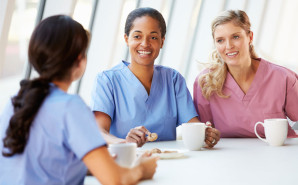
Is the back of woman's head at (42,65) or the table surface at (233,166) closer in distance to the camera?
the back of woman's head at (42,65)

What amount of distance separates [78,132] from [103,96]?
0.95 m

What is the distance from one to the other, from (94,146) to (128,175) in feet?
0.34

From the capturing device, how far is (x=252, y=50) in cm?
217

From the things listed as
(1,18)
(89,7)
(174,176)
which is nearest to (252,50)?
(174,176)

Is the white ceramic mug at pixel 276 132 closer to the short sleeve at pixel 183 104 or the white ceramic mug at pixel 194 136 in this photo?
the white ceramic mug at pixel 194 136

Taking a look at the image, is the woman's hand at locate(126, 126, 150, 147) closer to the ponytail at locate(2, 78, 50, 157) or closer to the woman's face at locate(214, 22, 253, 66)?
the ponytail at locate(2, 78, 50, 157)

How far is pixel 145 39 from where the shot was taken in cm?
187

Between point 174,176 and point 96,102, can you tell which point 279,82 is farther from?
point 174,176

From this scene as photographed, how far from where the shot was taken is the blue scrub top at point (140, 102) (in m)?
1.84

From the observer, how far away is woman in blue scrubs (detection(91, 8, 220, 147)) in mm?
1846

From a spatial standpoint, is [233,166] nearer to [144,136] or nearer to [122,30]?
[144,136]

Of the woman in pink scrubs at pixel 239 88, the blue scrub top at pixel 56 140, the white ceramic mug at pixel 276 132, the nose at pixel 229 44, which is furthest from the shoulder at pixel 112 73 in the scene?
the blue scrub top at pixel 56 140

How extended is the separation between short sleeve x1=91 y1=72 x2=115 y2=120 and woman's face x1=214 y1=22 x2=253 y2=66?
1.92 feet

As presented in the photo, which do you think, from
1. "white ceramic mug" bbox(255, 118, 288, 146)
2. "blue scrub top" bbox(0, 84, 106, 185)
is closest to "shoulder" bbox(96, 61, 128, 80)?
"white ceramic mug" bbox(255, 118, 288, 146)
